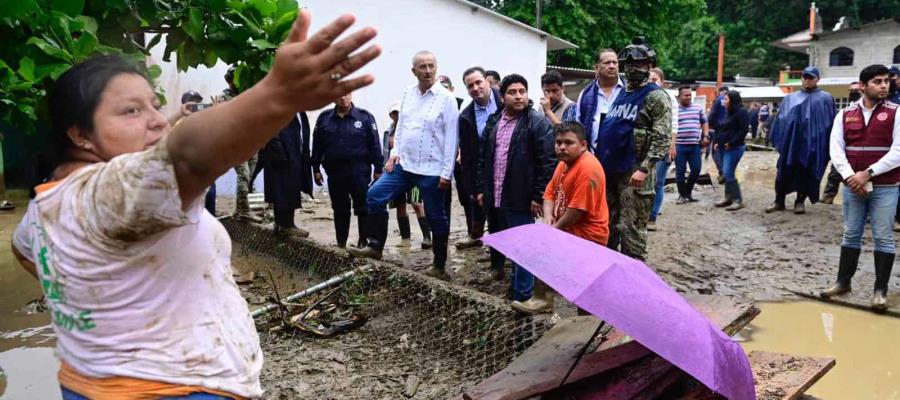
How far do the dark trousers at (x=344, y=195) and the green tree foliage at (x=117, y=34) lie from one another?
11.1 feet

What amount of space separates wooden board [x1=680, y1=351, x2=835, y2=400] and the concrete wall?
1490 inches

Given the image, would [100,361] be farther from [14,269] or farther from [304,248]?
[14,269]

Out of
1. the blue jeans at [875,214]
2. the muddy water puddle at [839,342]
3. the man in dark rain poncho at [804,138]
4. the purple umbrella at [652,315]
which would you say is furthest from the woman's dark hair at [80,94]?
the man in dark rain poncho at [804,138]

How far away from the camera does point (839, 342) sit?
462 cm

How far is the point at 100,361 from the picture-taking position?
136 centimetres

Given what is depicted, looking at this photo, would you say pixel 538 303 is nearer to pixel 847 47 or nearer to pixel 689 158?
pixel 689 158

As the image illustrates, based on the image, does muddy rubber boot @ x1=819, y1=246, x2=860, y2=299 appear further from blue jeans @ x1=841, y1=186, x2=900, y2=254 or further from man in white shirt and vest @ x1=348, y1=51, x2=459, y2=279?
man in white shirt and vest @ x1=348, y1=51, x2=459, y2=279

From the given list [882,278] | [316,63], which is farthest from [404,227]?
[316,63]

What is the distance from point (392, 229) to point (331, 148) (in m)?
2.72

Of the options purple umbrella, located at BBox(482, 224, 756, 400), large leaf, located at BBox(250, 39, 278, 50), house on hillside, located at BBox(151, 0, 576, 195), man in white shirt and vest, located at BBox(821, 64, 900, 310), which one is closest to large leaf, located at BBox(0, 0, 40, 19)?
large leaf, located at BBox(250, 39, 278, 50)

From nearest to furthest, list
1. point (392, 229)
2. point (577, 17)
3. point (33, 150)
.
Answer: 1. point (33, 150)
2. point (392, 229)
3. point (577, 17)

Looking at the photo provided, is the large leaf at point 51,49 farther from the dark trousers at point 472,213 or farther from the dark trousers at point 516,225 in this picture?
Answer: the dark trousers at point 472,213

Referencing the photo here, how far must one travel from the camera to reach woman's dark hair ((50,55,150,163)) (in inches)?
53.9

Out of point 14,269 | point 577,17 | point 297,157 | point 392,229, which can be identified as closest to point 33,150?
point 297,157
